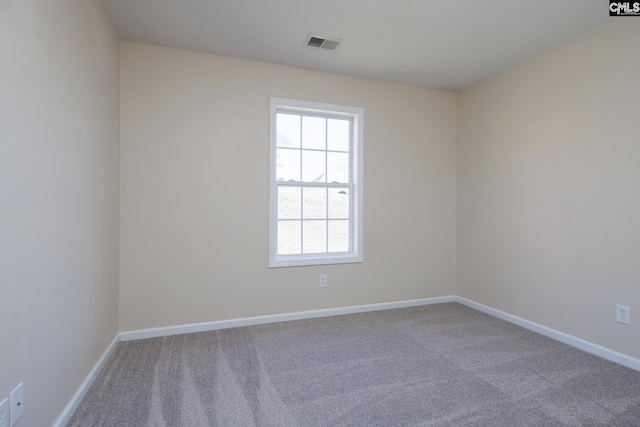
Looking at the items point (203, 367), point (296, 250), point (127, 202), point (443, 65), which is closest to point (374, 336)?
point (296, 250)

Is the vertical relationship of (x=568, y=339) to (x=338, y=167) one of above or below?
below

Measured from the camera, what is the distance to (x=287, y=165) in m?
3.29

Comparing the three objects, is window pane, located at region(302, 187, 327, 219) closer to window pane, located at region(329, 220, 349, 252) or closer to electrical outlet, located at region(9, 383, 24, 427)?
window pane, located at region(329, 220, 349, 252)

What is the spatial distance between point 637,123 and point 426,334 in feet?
7.44

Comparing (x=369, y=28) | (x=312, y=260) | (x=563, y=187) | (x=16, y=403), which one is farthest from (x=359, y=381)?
(x=369, y=28)

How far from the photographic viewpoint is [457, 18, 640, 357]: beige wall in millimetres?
2336

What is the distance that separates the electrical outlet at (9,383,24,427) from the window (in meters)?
2.02

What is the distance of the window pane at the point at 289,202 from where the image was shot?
3285 millimetres

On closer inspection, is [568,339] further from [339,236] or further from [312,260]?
[312,260]

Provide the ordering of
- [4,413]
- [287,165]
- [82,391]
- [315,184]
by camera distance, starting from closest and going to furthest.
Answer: [4,413] < [82,391] < [287,165] < [315,184]

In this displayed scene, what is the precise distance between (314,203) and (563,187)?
228 centimetres

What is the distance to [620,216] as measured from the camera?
2359 millimetres

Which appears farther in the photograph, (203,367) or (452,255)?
(452,255)

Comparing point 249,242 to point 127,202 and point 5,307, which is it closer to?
point 127,202
